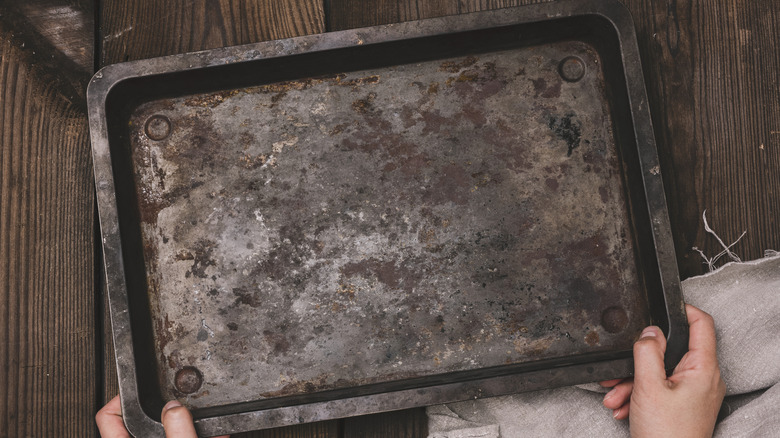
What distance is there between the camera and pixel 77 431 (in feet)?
2.61

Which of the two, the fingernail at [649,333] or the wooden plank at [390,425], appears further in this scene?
the wooden plank at [390,425]

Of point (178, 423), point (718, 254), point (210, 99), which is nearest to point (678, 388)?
point (718, 254)

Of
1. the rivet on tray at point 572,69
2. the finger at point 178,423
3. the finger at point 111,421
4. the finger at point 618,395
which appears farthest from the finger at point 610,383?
the finger at point 111,421

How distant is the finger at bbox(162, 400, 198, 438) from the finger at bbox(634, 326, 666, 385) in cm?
60

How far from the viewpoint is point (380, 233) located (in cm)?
76

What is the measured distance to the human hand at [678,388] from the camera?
65 centimetres

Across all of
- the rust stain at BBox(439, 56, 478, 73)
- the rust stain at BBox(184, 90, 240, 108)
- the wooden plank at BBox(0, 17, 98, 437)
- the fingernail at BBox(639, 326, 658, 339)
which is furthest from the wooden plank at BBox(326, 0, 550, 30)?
the fingernail at BBox(639, 326, 658, 339)

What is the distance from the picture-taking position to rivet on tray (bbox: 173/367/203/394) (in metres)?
0.75

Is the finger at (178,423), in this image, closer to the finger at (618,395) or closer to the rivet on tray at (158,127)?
the rivet on tray at (158,127)

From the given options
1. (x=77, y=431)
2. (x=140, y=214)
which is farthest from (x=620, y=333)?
(x=77, y=431)

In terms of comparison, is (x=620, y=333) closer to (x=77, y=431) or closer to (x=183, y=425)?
(x=183, y=425)

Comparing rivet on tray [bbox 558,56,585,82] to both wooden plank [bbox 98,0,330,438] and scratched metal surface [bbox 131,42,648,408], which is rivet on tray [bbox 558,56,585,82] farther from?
wooden plank [bbox 98,0,330,438]

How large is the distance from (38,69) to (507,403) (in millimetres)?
925

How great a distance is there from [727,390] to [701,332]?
5.5 inches
